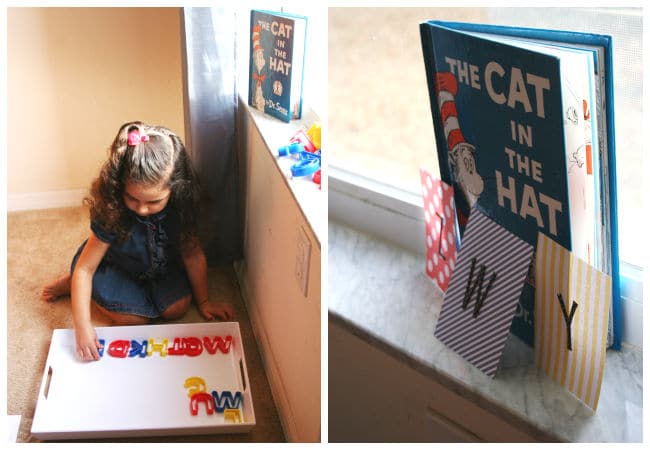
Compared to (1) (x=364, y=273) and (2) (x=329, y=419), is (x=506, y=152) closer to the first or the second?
(1) (x=364, y=273)

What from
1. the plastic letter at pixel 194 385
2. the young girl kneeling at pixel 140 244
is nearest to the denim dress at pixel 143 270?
the young girl kneeling at pixel 140 244

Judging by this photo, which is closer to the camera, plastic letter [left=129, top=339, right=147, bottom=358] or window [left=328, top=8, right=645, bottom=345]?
window [left=328, top=8, right=645, bottom=345]

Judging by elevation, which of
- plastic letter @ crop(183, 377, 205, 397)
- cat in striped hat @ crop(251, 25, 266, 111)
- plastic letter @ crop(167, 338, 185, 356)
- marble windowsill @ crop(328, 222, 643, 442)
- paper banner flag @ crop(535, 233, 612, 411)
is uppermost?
cat in striped hat @ crop(251, 25, 266, 111)

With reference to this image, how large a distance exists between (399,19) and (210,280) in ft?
2.94

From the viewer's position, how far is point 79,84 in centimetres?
205

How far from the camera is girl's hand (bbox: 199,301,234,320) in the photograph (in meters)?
1.64

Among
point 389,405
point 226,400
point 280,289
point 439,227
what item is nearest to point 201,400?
point 226,400

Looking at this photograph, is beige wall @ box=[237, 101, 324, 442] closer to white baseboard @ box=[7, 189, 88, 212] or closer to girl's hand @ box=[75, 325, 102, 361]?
girl's hand @ box=[75, 325, 102, 361]

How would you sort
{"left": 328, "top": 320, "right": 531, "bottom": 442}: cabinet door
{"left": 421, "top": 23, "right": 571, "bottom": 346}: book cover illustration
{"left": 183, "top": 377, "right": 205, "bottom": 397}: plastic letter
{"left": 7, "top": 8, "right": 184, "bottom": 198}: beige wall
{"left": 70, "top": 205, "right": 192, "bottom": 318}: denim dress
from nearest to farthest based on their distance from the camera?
{"left": 421, "top": 23, "right": 571, "bottom": 346}: book cover illustration, {"left": 328, "top": 320, "right": 531, "bottom": 442}: cabinet door, {"left": 183, "top": 377, "right": 205, "bottom": 397}: plastic letter, {"left": 70, "top": 205, "right": 192, "bottom": 318}: denim dress, {"left": 7, "top": 8, "right": 184, "bottom": 198}: beige wall

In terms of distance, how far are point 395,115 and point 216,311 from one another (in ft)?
2.23

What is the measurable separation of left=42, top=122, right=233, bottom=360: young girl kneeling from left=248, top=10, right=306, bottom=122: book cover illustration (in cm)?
23

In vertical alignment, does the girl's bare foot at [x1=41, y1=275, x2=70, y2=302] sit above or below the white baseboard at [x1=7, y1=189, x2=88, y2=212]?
below

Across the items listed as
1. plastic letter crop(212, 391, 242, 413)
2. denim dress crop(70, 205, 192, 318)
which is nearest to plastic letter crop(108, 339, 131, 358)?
denim dress crop(70, 205, 192, 318)

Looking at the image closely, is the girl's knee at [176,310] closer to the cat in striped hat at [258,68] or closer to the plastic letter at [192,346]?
the plastic letter at [192,346]
